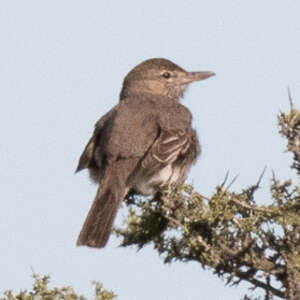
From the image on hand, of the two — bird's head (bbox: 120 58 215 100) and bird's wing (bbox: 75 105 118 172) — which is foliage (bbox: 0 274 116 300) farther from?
bird's head (bbox: 120 58 215 100)

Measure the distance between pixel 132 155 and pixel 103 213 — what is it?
0.64 meters

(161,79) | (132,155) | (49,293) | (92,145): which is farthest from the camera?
(161,79)

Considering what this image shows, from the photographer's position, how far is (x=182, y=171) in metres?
6.89

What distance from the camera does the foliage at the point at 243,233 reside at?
3.99 m

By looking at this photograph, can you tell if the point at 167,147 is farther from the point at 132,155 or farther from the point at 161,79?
the point at 161,79

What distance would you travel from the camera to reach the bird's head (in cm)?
873

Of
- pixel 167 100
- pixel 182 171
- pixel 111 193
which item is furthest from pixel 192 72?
pixel 111 193

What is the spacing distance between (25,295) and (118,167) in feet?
8.67

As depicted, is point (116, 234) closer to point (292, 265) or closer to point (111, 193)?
point (111, 193)

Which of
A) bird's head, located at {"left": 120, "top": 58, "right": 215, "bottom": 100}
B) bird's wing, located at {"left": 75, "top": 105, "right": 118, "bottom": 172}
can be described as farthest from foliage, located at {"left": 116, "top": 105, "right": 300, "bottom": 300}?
bird's head, located at {"left": 120, "top": 58, "right": 215, "bottom": 100}

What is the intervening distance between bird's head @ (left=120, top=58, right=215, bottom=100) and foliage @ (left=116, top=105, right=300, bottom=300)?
12.6 feet

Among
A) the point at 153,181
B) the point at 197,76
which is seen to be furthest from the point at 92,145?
the point at 197,76

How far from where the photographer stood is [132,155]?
661cm

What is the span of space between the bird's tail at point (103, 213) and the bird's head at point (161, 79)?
7.74 feet
